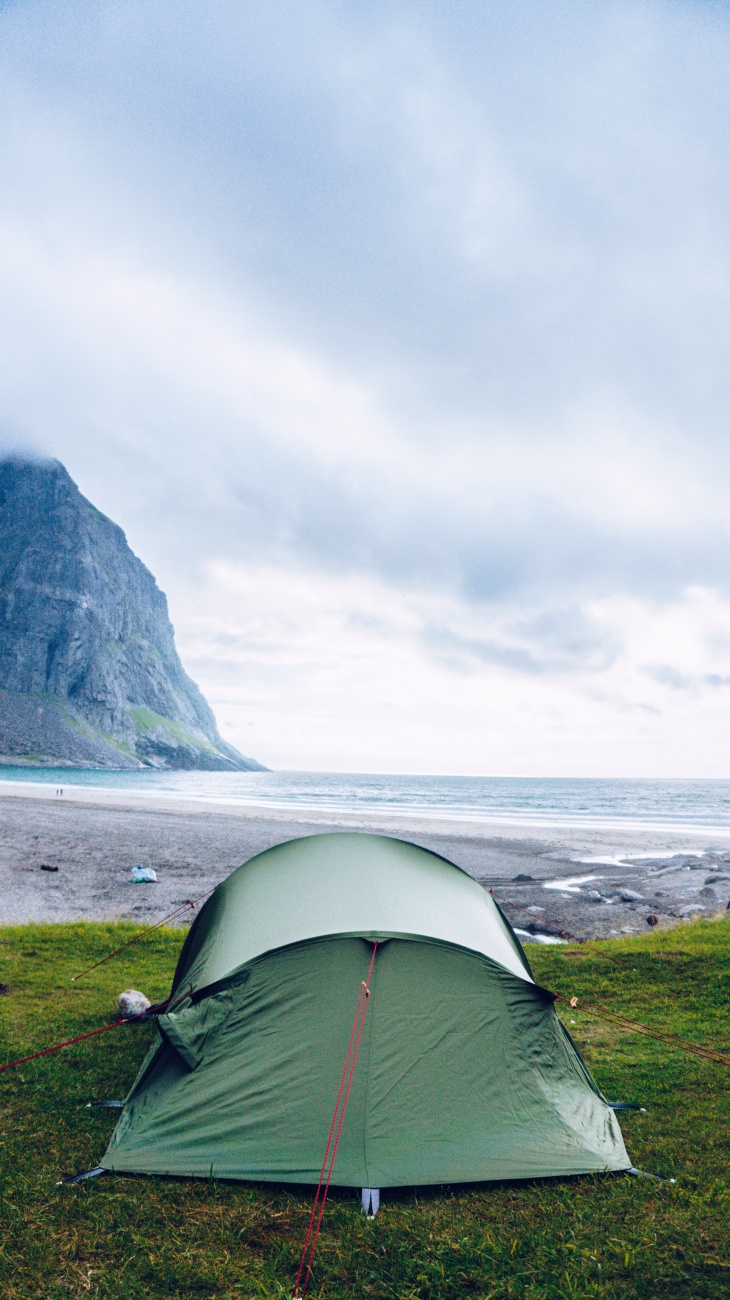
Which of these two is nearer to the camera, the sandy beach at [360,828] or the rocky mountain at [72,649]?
the sandy beach at [360,828]

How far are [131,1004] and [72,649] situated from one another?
163991 millimetres

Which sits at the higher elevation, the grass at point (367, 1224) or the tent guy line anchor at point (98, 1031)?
the grass at point (367, 1224)

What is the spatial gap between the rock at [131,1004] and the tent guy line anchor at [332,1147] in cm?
423

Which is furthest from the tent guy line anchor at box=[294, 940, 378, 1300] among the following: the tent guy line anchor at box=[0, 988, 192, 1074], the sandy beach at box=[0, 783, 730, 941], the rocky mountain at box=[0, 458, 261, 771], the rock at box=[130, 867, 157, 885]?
the rocky mountain at box=[0, 458, 261, 771]

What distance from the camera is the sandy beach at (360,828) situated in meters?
17.4

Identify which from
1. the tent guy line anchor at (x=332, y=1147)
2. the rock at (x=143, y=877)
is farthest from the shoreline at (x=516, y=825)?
the tent guy line anchor at (x=332, y=1147)

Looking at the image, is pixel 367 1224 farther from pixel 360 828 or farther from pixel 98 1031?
pixel 360 828

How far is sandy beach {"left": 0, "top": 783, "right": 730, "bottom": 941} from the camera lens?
17.4m

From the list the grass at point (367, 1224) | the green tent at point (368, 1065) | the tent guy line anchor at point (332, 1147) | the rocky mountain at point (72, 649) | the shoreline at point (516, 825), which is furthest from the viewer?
the rocky mountain at point (72, 649)

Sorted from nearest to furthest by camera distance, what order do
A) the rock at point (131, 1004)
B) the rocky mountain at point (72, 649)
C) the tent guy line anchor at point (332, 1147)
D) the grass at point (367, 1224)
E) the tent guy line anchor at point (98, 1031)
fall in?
the grass at point (367, 1224) < the tent guy line anchor at point (332, 1147) < the tent guy line anchor at point (98, 1031) < the rock at point (131, 1004) < the rocky mountain at point (72, 649)

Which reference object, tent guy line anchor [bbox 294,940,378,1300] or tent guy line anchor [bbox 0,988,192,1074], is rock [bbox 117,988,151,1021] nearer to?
tent guy line anchor [bbox 0,988,192,1074]

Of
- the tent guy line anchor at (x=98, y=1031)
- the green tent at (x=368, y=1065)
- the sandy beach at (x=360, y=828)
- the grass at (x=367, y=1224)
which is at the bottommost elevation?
the sandy beach at (x=360, y=828)

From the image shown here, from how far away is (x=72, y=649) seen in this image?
159500 mm

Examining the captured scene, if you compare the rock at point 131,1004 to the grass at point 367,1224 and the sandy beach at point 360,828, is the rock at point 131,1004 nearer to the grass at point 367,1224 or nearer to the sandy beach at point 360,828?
the grass at point 367,1224
